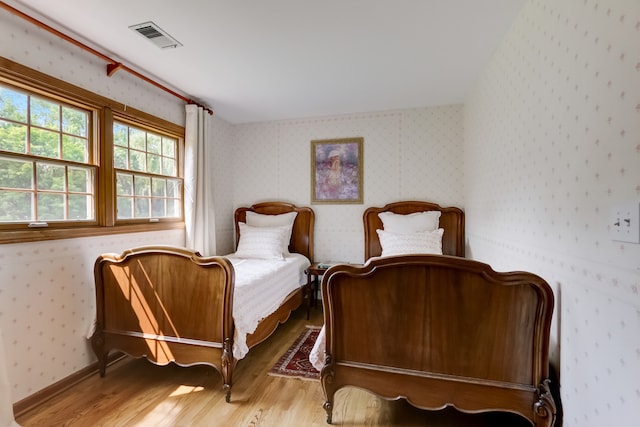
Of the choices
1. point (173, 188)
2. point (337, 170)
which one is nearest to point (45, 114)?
point (173, 188)

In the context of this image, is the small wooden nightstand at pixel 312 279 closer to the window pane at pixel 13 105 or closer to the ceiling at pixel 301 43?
the ceiling at pixel 301 43

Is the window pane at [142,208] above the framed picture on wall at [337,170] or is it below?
below

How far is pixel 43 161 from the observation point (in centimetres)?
195

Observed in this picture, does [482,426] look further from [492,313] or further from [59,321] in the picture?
[59,321]

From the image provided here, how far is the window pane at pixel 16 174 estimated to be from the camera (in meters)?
1.77

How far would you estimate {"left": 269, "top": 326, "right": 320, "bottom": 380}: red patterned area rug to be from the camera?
221cm

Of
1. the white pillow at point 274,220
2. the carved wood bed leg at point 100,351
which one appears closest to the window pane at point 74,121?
the carved wood bed leg at point 100,351

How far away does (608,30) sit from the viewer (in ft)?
3.30

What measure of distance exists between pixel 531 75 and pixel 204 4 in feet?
5.97

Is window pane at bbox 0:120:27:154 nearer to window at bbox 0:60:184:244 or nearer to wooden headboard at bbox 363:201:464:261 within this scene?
window at bbox 0:60:184:244

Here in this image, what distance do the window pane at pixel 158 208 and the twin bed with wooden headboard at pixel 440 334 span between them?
6.80 ft

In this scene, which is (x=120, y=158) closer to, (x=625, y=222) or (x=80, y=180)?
(x=80, y=180)

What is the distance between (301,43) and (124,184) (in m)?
1.84

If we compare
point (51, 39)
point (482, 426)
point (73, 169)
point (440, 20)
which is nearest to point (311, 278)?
point (482, 426)
